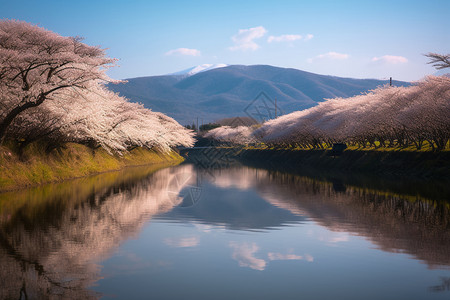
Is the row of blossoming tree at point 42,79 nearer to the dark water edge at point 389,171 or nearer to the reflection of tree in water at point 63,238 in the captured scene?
the reflection of tree in water at point 63,238

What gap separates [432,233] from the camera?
45.7ft

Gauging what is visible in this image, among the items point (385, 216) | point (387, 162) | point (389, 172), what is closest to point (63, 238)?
point (385, 216)

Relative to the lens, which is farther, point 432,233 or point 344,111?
point 344,111

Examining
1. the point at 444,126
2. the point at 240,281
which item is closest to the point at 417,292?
the point at 240,281

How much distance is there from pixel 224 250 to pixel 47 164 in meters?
27.0

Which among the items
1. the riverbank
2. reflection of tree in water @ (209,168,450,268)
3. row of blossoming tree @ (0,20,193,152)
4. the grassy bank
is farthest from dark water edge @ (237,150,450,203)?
the grassy bank

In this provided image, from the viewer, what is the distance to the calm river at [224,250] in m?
8.41

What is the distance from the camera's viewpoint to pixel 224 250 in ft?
38.7

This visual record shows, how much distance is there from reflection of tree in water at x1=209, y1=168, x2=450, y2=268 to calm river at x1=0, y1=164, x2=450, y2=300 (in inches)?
2.0

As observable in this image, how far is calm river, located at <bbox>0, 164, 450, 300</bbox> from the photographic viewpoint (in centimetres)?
841

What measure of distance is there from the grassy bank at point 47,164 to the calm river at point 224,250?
751cm

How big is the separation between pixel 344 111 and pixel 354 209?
5305 centimetres

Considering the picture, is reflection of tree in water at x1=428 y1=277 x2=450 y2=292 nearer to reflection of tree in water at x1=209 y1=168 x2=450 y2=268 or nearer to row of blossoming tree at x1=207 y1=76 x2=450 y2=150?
reflection of tree in water at x1=209 y1=168 x2=450 y2=268

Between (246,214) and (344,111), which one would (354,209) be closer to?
(246,214)
